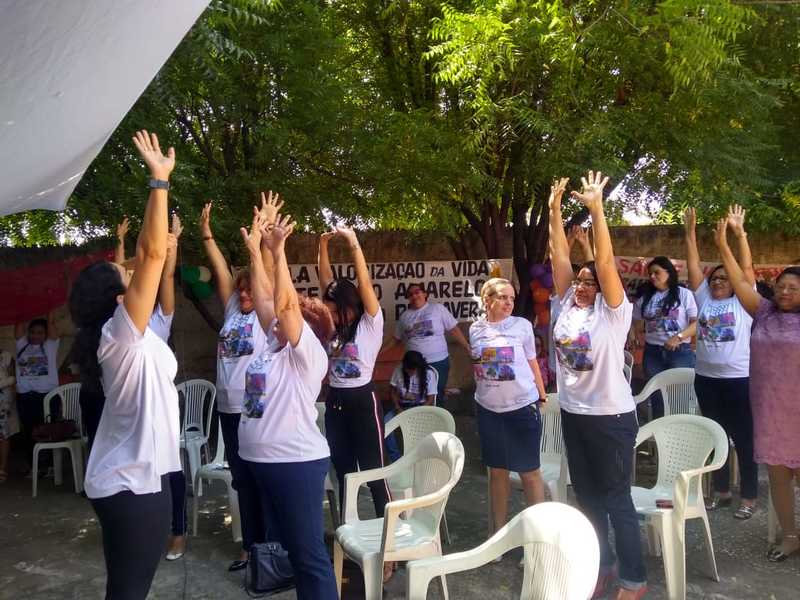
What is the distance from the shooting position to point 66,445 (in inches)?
246

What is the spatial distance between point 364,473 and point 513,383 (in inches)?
38.9

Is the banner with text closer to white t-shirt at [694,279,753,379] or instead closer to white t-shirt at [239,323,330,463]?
white t-shirt at [694,279,753,379]

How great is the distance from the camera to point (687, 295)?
6.36 m

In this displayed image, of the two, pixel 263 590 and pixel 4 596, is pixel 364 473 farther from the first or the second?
pixel 4 596

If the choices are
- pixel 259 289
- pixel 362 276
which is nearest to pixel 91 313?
pixel 259 289

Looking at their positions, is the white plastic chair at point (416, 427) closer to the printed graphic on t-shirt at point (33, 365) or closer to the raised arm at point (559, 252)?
the raised arm at point (559, 252)

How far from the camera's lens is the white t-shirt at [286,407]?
10.5ft

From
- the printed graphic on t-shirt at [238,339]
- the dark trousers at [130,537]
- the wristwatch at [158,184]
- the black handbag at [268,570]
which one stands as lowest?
the black handbag at [268,570]

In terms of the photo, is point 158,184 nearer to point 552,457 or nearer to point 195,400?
point 552,457

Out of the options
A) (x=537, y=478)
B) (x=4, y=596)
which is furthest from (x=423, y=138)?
(x=4, y=596)

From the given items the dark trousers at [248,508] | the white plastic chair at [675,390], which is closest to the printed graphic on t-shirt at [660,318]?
the white plastic chair at [675,390]

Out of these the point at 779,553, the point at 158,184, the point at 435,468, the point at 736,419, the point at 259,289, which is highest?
the point at 158,184

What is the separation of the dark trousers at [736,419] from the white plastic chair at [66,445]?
4741mm

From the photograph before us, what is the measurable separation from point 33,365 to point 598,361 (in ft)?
17.7
